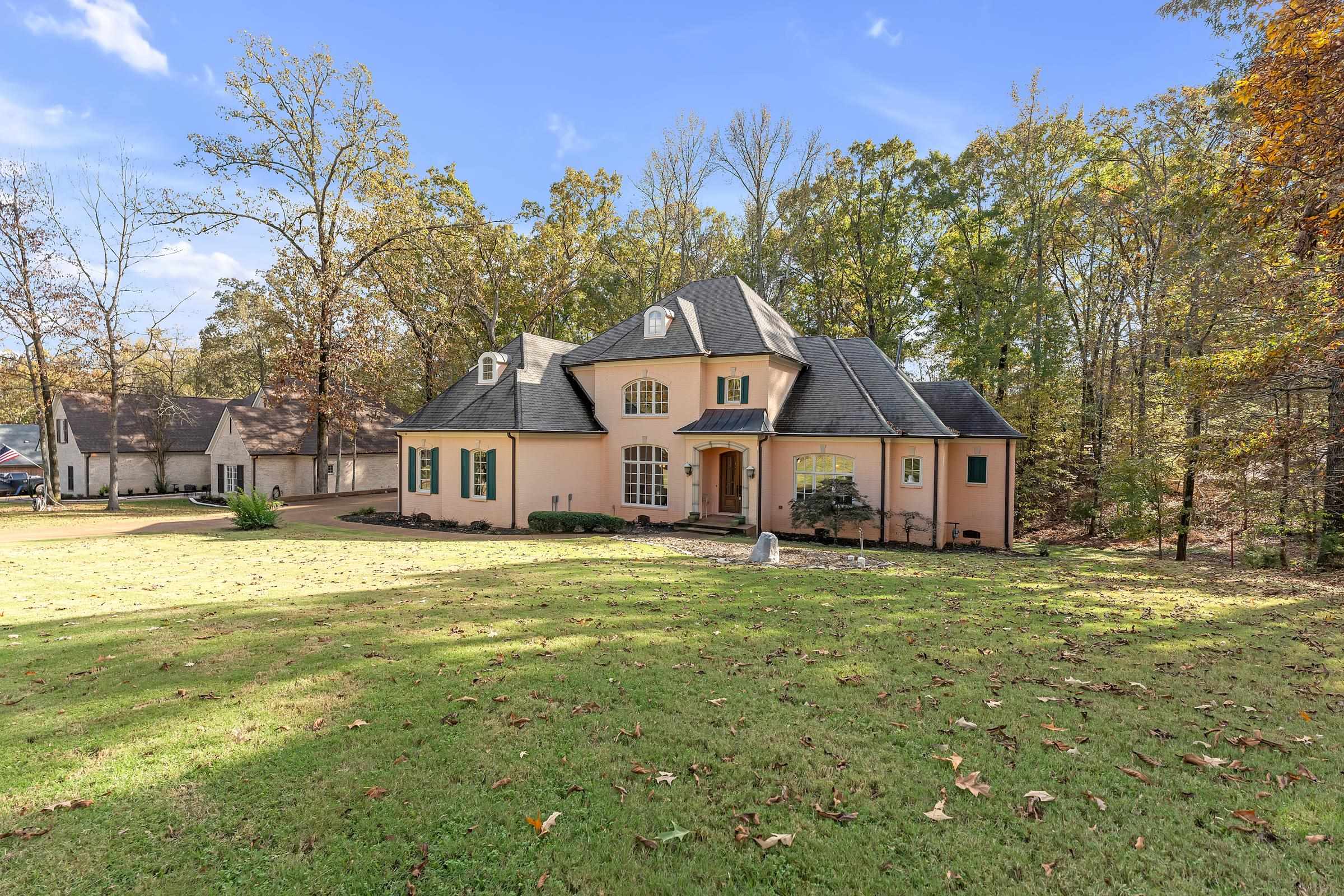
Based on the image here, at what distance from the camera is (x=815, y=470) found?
1989cm

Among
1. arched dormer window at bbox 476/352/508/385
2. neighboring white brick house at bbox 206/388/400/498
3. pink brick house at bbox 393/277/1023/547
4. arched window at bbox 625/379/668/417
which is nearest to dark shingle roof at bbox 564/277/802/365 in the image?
pink brick house at bbox 393/277/1023/547

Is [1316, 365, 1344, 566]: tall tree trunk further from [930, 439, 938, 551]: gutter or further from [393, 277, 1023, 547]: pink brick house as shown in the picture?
[930, 439, 938, 551]: gutter

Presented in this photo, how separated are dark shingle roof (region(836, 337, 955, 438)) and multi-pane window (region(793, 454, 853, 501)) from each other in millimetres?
2009

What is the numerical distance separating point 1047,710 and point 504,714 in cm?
441

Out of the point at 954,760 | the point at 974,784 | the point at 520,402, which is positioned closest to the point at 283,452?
the point at 520,402

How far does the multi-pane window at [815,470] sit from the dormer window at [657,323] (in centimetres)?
652

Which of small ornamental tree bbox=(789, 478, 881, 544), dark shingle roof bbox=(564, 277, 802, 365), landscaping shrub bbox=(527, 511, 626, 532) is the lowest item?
landscaping shrub bbox=(527, 511, 626, 532)

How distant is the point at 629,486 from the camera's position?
71.6 feet

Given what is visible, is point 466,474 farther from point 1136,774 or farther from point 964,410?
point 1136,774

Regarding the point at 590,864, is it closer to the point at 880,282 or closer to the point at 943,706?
the point at 943,706

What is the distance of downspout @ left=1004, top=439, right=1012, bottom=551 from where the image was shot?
1988 centimetres

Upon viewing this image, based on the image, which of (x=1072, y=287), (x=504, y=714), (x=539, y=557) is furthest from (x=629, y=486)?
(x=1072, y=287)

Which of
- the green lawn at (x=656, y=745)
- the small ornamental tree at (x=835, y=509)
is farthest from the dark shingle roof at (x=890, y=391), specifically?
the green lawn at (x=656, y=745)

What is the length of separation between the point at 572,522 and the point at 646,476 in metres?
3.89
